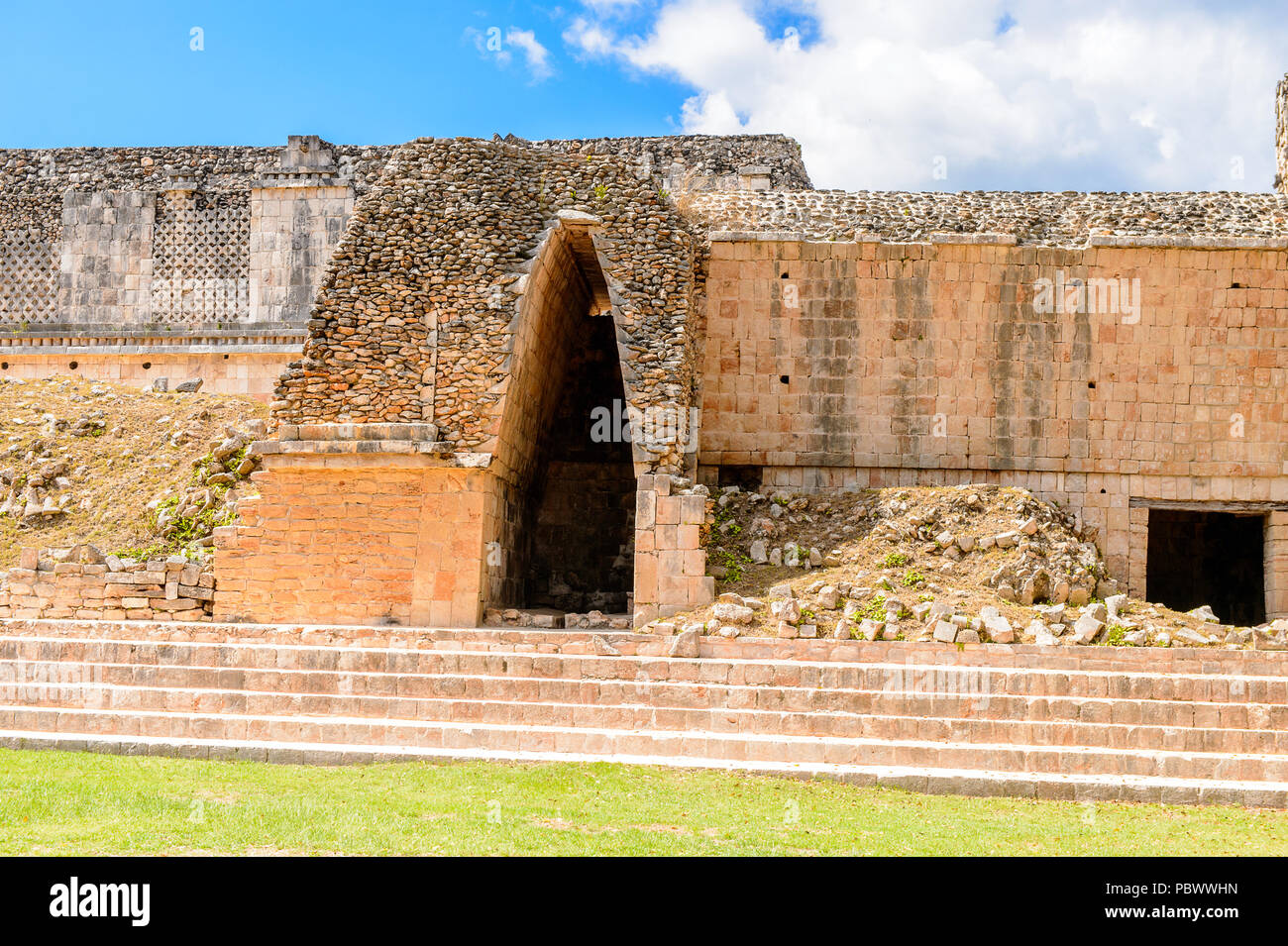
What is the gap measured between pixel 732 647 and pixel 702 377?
5.32 meters

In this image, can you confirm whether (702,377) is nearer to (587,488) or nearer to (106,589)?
(587,488)

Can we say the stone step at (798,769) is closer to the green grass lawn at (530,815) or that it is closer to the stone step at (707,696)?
the green grass lawn at (530,815)

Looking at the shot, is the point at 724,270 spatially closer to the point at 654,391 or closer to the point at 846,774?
the point at 654,391

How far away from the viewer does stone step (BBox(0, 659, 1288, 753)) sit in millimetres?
10891

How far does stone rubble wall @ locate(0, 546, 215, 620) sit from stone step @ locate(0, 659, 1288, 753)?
178 cm

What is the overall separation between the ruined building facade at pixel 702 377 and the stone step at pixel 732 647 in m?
1.11

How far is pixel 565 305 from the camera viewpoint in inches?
665

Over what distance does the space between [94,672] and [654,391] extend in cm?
684

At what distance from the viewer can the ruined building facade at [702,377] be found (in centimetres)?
1421

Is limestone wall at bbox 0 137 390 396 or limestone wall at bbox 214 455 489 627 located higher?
limestone wall at bbox 0 137 390 396

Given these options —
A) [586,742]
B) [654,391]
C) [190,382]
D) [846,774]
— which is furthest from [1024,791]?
[190,382]

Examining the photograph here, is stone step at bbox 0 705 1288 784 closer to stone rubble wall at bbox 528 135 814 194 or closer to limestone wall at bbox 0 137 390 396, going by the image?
limestone wall at bbox 0 137 390 396

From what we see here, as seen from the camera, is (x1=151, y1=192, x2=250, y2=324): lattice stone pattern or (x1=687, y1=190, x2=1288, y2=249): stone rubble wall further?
(x1=151, y1=192, x2=250, y2=324): lattice stone pattern

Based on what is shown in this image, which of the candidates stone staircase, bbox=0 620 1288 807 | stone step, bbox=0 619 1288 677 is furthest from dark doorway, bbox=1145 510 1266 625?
stone staircase, bbox=0 620 1288 807
